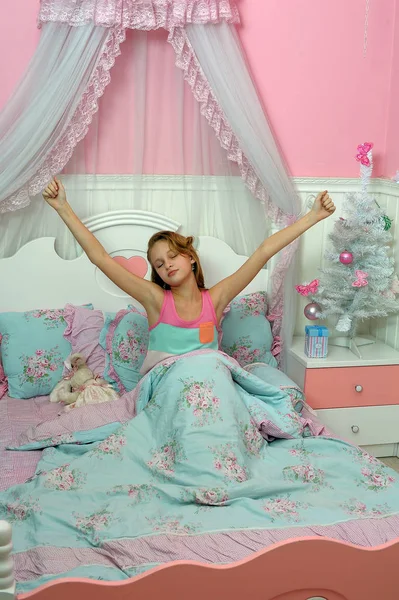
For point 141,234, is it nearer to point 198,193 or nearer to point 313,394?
point 198,193

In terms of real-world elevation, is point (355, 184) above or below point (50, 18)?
below

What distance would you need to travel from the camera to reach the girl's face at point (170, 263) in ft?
9.93

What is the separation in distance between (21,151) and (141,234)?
2.17 ft

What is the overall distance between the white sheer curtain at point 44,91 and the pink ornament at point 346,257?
131 centimetres

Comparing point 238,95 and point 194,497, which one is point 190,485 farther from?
point 238,95

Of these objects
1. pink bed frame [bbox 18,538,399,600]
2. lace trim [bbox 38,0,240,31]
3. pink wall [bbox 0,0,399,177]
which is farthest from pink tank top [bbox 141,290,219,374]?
pink bed frame [bbox 18,538,399,600]

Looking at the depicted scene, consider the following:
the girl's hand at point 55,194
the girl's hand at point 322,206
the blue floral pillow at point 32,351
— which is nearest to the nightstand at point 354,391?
the girl's hand at point 322,206

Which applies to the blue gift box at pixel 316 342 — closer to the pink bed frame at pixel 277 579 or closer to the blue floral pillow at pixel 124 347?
the blue floral pillow at pixel 124 347

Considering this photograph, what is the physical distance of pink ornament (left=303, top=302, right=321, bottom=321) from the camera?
142 inches

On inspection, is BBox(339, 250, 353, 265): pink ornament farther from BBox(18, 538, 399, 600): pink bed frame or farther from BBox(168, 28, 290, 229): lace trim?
BBox(18, 538, 399, 600): pink bed frame

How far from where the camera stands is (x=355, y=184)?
3814 mm

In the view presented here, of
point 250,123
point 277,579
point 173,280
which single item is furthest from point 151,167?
point 277,579

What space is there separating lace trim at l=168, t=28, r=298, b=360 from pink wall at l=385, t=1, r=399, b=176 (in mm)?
621

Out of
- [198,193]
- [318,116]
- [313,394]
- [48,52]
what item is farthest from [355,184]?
[48,52]
